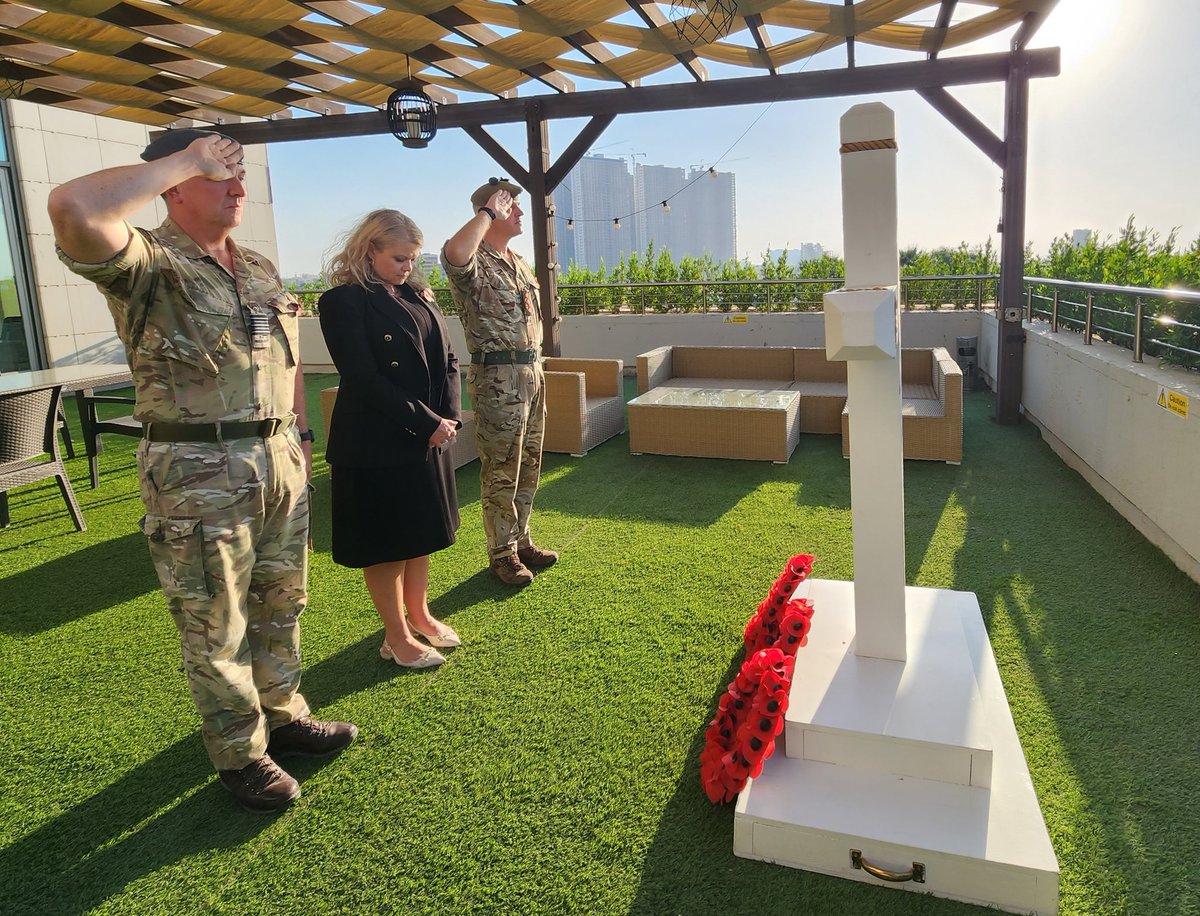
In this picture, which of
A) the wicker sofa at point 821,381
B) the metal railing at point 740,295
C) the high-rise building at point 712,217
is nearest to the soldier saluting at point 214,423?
the wicker sofa at point 821,381

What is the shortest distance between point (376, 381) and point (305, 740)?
1020 mm

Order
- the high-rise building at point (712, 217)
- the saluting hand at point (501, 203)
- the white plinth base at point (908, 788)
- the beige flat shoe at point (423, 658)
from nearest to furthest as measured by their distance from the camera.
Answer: the white plinth base at point (908, 788) < the beige flat shoe at point (423, 658) < the saluting hand at point (501, 203) < the high-rise building at point (712, 217)

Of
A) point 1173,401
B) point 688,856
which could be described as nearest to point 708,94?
point 1173,401

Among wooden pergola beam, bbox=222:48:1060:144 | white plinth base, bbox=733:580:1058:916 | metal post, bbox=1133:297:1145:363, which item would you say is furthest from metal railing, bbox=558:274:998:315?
white plinth base, bbox=733:580:1058:916

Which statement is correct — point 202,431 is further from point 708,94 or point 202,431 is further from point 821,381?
point 708,94

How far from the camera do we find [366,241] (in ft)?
7.68

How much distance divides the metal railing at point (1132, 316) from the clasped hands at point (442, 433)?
2.68m

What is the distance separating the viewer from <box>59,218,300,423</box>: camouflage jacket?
1675 mm

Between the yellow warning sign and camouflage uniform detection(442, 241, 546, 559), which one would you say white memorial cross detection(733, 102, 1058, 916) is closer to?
camouflage uniform detection(442, 241, 546, 559)

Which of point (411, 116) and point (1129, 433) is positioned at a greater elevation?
point (411, 116)

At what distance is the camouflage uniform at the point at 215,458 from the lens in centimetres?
172

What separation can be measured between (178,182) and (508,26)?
3692 millimetres

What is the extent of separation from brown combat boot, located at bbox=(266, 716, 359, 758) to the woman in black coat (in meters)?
0.49

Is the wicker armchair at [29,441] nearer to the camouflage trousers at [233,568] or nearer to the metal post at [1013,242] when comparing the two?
the camouflage trousers at [233,568]
